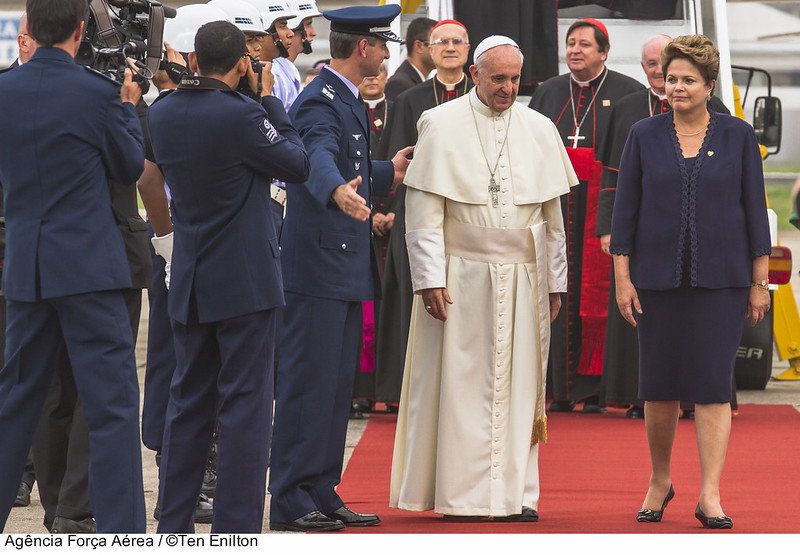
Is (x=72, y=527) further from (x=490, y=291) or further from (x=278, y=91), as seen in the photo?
(x=278, y=91)

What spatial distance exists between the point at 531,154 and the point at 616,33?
3.93 m

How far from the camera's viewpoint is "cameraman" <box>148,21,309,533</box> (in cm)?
449

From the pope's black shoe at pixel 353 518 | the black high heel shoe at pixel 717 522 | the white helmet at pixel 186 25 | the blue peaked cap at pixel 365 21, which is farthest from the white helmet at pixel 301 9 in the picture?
the black high heel shoe at pixel 717 522

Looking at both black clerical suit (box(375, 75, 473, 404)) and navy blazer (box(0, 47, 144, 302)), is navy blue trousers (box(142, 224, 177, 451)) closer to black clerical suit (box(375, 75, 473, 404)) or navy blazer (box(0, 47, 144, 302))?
navy blazer (box(0, 47, 144, 302))

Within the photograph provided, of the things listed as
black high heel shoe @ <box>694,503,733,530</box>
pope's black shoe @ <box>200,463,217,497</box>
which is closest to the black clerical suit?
pope's black shoe @ <box>200,463,217,497</box>

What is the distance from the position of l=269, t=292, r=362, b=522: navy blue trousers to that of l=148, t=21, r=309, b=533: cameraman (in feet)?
2.23

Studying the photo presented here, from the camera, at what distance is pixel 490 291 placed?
18.0ft

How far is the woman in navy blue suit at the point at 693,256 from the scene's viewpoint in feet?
17.5

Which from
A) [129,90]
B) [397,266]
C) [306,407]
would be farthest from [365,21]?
[397,266]

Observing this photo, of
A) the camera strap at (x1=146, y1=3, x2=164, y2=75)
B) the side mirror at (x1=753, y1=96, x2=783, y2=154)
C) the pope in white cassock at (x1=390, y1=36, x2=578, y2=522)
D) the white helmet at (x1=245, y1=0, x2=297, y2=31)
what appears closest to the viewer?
the camera strap at (x1=146, y1=3, x2=164, y2=75)

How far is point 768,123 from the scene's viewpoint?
9.72m

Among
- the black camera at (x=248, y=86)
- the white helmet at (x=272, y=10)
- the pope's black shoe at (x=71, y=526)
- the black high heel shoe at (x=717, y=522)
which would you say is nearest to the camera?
the black camera at (x=248, y=86)

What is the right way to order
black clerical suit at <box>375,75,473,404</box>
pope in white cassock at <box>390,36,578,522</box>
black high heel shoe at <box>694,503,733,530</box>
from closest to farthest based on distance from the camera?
black high heel shoe at <box>694,503,733,530</box> < pope in white cassock at <box>390,36,578,522</box> < black clerical suit at <box>375,75,473,404</box>

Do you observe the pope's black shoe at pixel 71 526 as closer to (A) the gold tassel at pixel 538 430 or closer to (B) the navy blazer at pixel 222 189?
(B) the navy blazer at pixel 222 189
